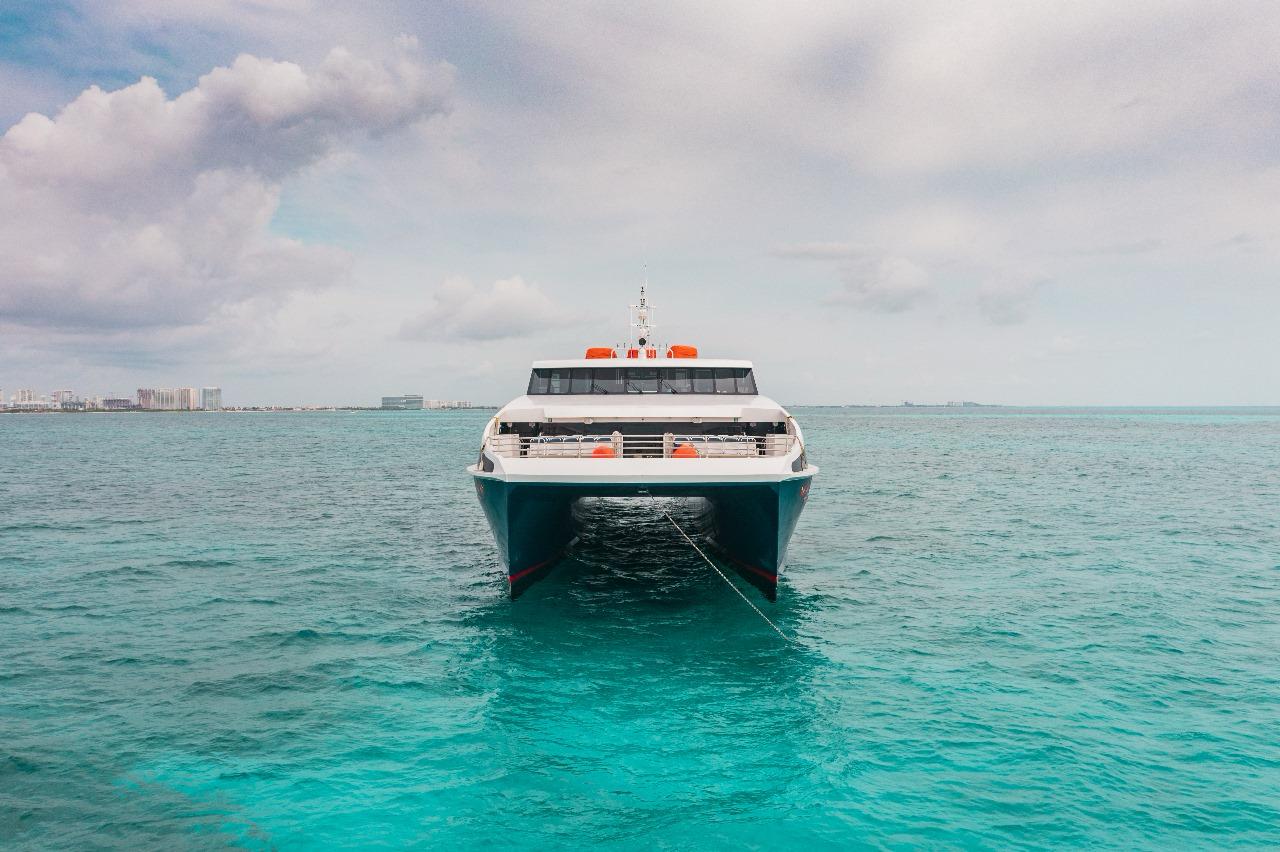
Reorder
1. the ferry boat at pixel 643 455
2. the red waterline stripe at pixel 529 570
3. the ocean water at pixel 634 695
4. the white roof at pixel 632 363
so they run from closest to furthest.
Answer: the ocean water at pixel 634 695 → the ferry boat at pixel 643 455 → the red waterline stripe at pixel 529 570 → the white roof at pixel 632 363

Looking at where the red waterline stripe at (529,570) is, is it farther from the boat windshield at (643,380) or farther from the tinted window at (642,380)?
the tinted window at (642,380)

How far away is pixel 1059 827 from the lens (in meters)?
7.09

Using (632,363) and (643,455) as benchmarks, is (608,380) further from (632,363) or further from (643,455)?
(643,455)

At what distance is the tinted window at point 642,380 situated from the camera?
18000mm

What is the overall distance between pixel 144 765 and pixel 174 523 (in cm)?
2002

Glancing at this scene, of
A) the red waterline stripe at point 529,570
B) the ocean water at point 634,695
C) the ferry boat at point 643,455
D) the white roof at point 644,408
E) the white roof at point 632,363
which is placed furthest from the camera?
the white roof at point 632,363

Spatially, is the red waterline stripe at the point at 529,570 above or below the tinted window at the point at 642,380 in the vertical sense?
below

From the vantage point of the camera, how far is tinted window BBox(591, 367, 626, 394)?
18.1 m

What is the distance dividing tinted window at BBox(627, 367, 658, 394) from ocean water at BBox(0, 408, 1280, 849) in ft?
15.1

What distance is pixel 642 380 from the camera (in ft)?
59.7

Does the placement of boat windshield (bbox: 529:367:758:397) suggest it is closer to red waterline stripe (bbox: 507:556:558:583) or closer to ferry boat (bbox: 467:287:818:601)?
ferry boat (bbox: 467:287:818:601)

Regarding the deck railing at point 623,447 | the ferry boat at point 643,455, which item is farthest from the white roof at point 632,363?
the deck railing at point 623,447

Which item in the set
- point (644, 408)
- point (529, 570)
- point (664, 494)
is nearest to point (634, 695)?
point (664, 494)

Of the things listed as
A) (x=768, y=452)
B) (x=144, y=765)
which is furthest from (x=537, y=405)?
(x=144, y=765)
